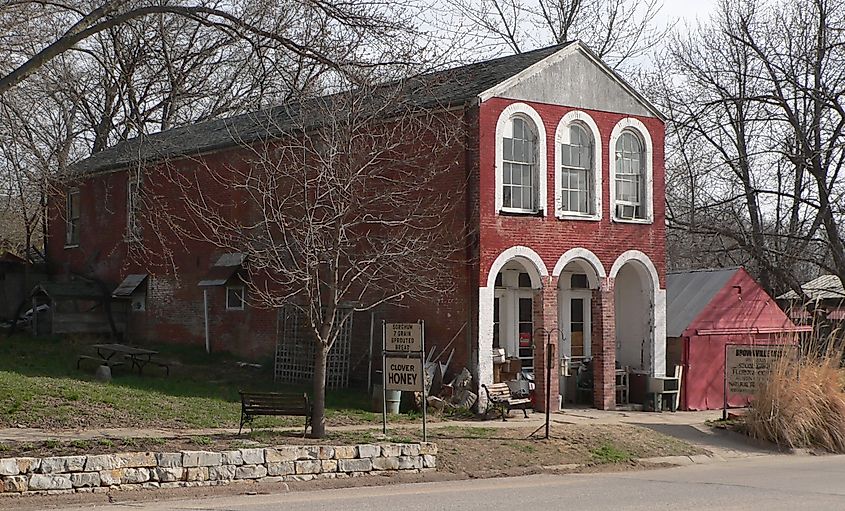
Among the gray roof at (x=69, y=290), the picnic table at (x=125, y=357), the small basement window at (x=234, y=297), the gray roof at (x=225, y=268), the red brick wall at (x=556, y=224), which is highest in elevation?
the red brick wall at (x=556, y=224)

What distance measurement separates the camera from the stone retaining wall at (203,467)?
13570mm

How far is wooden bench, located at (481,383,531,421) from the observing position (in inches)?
887

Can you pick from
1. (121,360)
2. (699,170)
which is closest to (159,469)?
(121,360)

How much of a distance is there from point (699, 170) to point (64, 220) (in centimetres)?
2118

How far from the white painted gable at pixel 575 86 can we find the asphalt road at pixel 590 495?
882 centimetres

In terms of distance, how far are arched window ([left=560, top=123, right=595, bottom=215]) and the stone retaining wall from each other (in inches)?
363

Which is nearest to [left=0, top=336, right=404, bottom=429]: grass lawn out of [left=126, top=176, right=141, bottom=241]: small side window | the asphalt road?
[left=126, top=176, right=141, bottom=241]: small side window

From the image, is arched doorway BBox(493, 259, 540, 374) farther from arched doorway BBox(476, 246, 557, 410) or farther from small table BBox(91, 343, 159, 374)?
small table BBox(91, 343, 159, 374)

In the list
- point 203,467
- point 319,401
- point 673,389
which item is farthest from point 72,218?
point 203,467

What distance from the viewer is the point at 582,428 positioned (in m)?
21.6

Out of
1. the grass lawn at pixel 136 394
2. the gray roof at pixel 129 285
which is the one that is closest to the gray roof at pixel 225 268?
the grass lawn at pixel 136 394

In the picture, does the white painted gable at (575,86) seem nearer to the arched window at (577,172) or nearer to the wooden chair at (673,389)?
the arched window at (577,172)

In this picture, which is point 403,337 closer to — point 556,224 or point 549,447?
point 549,447

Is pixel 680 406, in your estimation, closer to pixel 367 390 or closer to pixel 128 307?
pixel 367 390
